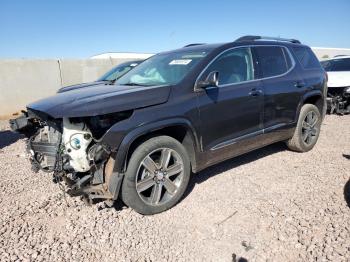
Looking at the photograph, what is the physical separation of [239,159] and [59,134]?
118 inches

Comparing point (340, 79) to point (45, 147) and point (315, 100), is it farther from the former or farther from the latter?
point (45, 147)

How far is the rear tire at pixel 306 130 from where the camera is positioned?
5.60 metres

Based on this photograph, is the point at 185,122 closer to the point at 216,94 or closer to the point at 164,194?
the point at 216,94

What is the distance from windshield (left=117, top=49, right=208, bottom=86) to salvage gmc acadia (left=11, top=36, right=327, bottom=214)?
2cm

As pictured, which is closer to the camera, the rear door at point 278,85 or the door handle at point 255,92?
the door handle at point 255,92

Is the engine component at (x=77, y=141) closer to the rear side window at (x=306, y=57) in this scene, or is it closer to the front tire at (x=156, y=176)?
the front tire at (x=156, y=176)

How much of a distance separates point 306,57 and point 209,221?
363 centimetres

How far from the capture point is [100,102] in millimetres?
3367

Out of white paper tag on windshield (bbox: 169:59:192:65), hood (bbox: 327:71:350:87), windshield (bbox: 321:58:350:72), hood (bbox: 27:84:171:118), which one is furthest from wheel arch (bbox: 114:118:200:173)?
windshield (bbox: 321:58:350:72)

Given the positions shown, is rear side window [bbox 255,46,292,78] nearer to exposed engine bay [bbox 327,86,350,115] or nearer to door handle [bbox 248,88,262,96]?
door handle [bbox 248,88,262,96]

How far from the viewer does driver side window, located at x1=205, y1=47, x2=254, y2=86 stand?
4324 millimetres

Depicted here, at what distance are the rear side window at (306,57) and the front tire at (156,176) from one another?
2988 millimetres

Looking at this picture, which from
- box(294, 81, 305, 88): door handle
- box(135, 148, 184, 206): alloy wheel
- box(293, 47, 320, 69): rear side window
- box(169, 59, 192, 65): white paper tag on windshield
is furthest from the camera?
box(293, 47, 320, 69): rear side window

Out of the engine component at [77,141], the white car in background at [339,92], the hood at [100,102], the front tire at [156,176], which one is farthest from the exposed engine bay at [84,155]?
the white car in background at [339,92]
